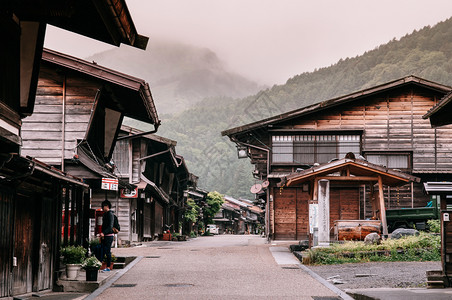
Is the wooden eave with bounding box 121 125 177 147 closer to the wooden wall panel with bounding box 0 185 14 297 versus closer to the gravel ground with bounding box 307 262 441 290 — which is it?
the gravel ground with bounding box 307 262 441 290

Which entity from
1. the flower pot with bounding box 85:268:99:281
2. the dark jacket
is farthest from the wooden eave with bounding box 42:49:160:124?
the flower pot with bounding box 85:268:99:281

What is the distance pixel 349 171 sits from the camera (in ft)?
73.8

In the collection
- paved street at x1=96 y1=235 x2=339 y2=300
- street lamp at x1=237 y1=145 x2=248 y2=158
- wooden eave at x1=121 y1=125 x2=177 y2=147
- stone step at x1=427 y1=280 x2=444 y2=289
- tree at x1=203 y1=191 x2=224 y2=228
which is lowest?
paved street at x1=96 y1=235 x2=339 y2=300

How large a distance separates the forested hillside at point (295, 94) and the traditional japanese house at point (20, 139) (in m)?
89.7

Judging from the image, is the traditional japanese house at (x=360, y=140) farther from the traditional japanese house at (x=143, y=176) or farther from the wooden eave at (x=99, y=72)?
the wooden eave at (x=99, y=72)

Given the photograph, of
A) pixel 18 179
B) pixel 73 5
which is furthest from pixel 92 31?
pixel 18 179

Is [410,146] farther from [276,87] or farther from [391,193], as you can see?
[276,87]

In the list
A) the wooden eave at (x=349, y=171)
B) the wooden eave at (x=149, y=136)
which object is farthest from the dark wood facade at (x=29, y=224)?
the wooden eave at (x=149, y=136)

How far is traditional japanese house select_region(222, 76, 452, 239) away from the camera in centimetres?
3050

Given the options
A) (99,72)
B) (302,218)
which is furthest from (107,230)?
(302,218)

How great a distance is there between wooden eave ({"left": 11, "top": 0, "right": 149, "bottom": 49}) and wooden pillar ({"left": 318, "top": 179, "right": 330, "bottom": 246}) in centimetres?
1352

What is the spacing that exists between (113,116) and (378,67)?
107 m

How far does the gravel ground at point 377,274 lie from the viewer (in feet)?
41.0

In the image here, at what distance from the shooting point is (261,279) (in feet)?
46.3
